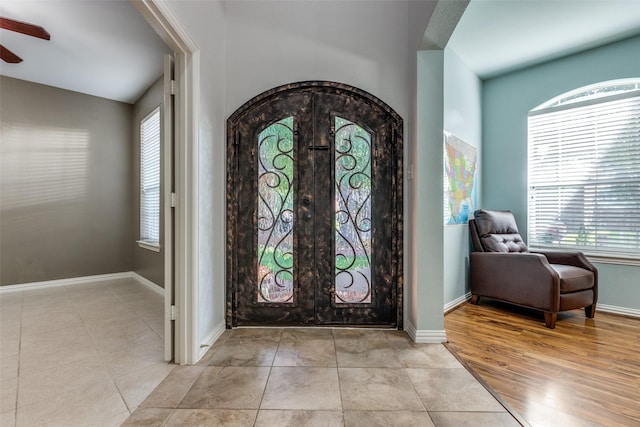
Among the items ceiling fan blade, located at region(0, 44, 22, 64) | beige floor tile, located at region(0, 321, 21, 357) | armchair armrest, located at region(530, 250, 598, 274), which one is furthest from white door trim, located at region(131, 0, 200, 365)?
armchair armrest, located at region(530, 250, 598, 274)

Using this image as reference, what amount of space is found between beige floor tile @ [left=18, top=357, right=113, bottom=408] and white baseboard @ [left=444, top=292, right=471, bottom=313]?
2.88m

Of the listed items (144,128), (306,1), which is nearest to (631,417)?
(306,1)

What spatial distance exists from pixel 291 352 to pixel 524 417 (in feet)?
4.39

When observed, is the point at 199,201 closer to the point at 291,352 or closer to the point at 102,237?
the point at 291,352

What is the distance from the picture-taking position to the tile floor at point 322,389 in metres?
1.30

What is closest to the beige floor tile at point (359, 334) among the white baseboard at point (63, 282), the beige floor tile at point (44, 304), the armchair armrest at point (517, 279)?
the armchair armrest at point (517, 279)

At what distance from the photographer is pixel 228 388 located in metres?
1.53

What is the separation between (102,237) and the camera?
4117 mm

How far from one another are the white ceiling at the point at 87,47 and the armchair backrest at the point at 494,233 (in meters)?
3.95

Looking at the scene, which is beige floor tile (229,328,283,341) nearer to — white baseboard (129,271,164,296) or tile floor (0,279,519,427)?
tile floor (0,279,519,427)

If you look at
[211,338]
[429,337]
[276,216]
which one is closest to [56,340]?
[211,338]

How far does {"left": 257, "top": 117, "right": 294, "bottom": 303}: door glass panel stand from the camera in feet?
7.83

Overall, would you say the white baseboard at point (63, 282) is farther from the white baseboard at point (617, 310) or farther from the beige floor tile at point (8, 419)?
the white baseboard at point (617, 310)

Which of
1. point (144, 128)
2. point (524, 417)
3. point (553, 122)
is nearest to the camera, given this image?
point (524, 417)
